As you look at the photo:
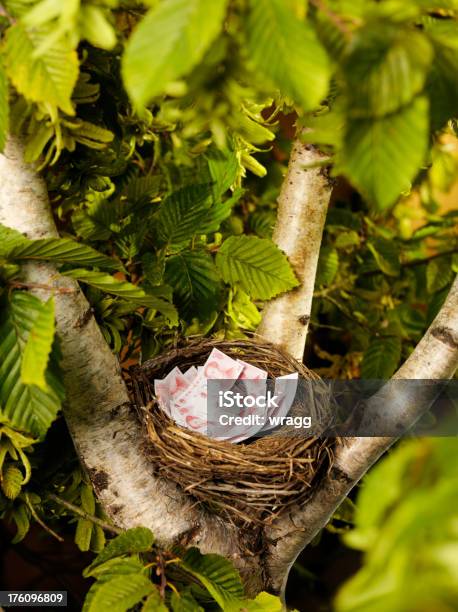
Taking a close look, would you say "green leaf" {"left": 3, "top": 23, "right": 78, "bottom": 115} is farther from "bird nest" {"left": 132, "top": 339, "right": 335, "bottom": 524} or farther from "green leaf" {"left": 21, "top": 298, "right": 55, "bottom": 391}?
"bird nest" {"left": 132, "top": 339, "right": 335, "bottom": 524}

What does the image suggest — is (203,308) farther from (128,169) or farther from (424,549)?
(424,549)

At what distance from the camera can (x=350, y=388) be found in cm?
101

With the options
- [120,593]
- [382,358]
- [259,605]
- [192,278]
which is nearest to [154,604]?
[120,593]

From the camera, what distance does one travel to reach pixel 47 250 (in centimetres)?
55

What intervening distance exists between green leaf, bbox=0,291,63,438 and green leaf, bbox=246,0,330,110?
0.30m

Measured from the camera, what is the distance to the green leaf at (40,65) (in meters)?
0.43

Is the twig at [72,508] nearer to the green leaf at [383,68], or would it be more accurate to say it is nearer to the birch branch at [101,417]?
the birch branch at [101,417]

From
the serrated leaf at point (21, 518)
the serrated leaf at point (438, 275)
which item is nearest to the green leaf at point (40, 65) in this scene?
the serrated leaf at point (21, 518)

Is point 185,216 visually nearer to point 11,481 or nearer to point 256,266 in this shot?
point 256,266

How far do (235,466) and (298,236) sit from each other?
30 cm

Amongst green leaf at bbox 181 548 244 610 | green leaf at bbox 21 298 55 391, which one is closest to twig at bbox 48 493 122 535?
green leaf at bbox 181 548 244 610

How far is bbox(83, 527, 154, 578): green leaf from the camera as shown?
65 centimetres

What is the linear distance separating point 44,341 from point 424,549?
289 millimetres

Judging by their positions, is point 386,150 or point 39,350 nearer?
point 386,150
